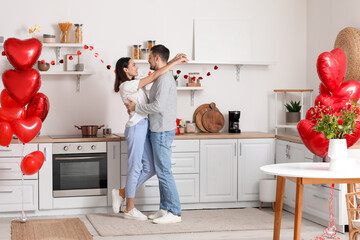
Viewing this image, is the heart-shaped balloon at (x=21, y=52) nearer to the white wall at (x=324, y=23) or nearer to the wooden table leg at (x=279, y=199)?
the wooden table leg at (x=279, y=199)

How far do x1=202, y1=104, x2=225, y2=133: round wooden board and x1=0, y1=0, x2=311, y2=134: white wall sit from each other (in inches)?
5.6

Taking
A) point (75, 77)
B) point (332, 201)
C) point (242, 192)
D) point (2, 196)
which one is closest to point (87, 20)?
point (75, 77)

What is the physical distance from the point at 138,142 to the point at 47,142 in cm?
90

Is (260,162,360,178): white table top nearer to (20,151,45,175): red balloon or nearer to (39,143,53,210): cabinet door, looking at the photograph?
(20,151,45,175): red balloon

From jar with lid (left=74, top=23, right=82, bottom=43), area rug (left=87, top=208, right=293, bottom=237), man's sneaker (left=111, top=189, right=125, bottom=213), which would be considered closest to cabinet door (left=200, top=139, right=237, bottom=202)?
area rug (left=87, top=208, right=293, bottom=237)

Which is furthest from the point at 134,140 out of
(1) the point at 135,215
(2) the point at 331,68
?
(2) the point at 331,68

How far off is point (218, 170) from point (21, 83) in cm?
225

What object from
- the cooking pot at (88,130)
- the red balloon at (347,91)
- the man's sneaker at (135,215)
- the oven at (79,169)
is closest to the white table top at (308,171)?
the red balloon at (347,91)

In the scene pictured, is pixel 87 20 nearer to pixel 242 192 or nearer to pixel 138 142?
pixel 138 142

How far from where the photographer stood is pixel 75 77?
20.7ft

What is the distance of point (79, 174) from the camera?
5.86 metres

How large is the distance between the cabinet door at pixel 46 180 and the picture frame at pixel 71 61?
2.80 ft

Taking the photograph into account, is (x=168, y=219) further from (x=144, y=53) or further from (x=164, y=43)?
(x=164, y=43)

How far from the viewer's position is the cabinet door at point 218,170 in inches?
241
